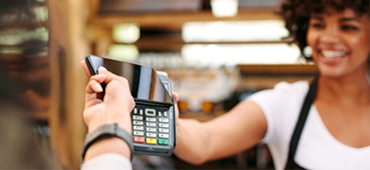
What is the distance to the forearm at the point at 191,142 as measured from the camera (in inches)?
40.4

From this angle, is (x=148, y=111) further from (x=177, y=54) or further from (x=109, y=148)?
(x=177, y=54)

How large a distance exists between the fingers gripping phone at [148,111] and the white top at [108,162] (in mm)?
217

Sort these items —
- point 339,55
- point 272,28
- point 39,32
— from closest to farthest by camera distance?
point 39,32 < point 339,55 < point 272,28

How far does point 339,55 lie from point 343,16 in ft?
0.40

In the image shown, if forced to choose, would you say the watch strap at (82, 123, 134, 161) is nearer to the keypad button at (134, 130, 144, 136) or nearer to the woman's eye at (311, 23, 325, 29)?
the keypad button at (134, 130, 144, 136)

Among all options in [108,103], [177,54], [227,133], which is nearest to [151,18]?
[177,54]

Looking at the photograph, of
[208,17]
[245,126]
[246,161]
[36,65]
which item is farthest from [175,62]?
[36,65]

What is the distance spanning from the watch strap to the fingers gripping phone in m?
0.19

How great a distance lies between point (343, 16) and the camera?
1200mm

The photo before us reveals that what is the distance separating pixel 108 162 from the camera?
0.46 metres

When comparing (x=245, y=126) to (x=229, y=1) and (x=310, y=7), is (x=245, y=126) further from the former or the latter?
(x=229, y=1)

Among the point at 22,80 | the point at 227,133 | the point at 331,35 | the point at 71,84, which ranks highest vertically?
the point at 331,35

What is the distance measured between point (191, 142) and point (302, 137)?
0.37 m

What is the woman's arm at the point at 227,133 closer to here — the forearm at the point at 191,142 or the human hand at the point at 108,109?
the forearm at the point at 191,142
